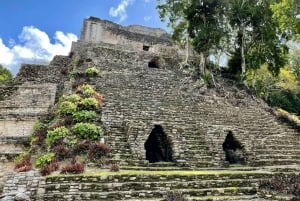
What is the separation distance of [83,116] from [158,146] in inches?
117

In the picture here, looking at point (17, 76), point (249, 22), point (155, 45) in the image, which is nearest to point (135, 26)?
point (155, 45)

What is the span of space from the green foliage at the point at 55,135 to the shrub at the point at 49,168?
136cm

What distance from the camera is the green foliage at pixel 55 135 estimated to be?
11428 millimetres

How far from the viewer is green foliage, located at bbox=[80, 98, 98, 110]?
13430mm

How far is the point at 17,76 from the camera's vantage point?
57.1 feet

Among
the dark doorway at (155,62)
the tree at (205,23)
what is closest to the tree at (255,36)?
the tree at (205,23)

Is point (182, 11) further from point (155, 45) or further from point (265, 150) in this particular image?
point (265, 150)

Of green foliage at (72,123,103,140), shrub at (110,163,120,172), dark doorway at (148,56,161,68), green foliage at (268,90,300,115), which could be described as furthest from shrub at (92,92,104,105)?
green foliage at (268,90,300,115)

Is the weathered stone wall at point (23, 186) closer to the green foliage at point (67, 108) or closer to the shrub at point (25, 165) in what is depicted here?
the shrub at point (25, 165)

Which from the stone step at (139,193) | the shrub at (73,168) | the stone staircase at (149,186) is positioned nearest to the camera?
the stone step at (139,193)

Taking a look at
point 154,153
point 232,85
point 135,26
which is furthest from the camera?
point 135,26

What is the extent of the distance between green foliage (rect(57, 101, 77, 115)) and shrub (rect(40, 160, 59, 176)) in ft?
10.1

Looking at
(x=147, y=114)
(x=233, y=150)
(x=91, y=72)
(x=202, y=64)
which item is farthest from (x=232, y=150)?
(x=202, y=64)

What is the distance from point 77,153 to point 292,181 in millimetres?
6297
